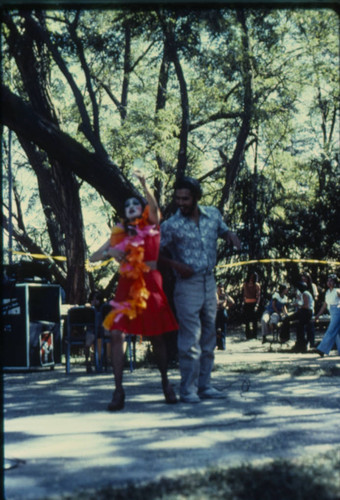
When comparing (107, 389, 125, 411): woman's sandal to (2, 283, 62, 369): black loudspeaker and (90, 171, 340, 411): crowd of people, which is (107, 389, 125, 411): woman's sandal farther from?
(2, 283, 62, 369): black loudspeaker

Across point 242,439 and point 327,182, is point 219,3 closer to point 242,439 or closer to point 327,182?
point 242,439

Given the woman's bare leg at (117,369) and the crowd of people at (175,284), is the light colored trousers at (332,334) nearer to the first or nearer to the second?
the crowd of people at (175,284)

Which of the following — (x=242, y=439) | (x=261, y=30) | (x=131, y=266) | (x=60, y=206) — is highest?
(x=261, y=30)

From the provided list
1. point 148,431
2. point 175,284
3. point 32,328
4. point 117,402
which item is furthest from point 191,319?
point 32,328

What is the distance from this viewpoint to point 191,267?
7.36 metres

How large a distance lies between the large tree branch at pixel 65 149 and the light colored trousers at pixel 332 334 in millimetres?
5202

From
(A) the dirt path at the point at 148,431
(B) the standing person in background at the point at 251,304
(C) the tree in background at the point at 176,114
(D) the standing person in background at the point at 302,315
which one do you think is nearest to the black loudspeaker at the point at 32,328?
(C) the tree in background at the point at 176,114

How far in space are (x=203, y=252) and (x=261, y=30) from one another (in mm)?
11238

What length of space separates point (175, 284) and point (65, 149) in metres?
4.04

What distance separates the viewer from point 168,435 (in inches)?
217

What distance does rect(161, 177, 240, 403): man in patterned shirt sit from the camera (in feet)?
24.0

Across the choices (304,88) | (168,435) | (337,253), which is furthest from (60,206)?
(337,253)

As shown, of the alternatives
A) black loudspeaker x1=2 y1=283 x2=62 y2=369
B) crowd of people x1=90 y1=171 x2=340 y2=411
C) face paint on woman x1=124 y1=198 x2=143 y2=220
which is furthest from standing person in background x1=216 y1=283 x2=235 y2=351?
face paint on woman x1=124 y1=198 x2=143 y2=220

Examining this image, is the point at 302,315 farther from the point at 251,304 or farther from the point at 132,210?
the point at 132,210
